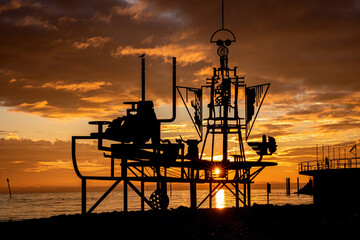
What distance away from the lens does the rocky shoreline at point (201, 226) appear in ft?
40.1

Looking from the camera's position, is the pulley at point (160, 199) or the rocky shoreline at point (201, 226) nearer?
the rocky shoreline at point (201, 226)

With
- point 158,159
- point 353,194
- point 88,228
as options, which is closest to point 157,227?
point 88,228

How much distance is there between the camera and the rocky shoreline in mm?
12211

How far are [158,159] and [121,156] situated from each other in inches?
75.1

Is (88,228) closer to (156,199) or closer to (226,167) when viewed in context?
(156,199)

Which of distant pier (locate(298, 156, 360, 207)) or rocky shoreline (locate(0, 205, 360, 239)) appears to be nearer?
rocky shoreline (locate(0, 205, 360, 239))

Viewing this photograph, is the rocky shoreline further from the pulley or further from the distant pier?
the distant pier

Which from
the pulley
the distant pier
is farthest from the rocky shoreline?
the distant pier

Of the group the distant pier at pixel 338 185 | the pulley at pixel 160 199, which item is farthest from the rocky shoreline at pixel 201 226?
the distant pier at pixel 338 185

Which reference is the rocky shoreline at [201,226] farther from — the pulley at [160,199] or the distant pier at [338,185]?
the distant pier at [338,185]

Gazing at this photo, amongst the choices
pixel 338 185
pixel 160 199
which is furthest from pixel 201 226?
pixel 338 185

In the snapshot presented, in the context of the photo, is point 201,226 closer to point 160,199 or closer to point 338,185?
point 160,199

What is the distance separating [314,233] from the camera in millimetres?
12078

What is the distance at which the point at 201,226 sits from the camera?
1366 cm
